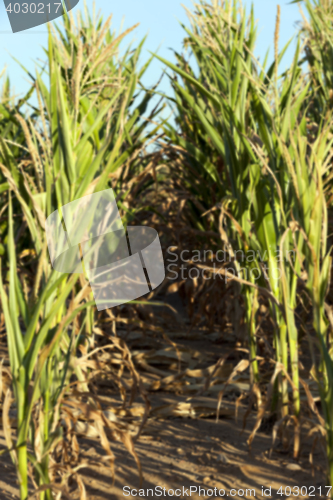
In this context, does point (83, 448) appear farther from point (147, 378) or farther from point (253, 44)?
point (253, 44)

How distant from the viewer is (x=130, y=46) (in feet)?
7.82

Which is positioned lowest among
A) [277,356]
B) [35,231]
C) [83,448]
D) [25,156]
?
[83,448]

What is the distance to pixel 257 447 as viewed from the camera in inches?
61.1

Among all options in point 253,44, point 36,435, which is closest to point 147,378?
point 36,435

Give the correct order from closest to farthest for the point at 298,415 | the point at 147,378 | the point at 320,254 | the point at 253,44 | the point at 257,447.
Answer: the point at 320,254 → the point at 298,415 → the point at 257,447 → the point at 253,44 → the point at 147,378

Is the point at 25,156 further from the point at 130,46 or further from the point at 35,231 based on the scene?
the point at 35,231

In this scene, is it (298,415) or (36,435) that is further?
(298,415)

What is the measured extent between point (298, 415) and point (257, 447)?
0.22 meters

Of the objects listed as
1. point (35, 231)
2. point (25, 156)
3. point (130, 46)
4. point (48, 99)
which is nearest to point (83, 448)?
point (35, 231)

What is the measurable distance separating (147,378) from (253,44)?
161 centimetres

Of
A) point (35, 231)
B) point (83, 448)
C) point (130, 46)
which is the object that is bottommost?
point (83, 448)

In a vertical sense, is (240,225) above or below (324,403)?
above

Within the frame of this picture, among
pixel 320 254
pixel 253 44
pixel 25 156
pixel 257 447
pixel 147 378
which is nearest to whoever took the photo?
pixel 320 254

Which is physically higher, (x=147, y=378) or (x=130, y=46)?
(x=130, y=46)
